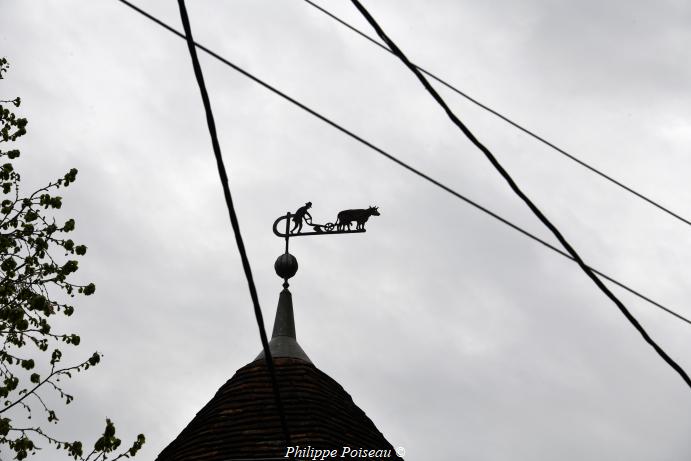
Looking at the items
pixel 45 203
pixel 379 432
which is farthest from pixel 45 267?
pixel 379 432

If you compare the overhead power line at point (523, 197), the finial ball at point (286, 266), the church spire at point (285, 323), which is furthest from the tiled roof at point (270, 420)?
the overhead power line at point (523, 197)

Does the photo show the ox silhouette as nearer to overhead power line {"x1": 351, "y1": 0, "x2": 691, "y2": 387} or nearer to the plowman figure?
the plowman figure

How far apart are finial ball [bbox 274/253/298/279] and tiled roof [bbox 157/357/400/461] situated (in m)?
1.33

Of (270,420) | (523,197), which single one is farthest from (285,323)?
(523,197)

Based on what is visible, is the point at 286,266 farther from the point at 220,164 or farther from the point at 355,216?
the point at 220,164

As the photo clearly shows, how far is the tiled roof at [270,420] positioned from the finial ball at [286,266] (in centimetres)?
133

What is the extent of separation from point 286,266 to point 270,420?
240cm

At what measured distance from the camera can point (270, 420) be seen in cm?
940

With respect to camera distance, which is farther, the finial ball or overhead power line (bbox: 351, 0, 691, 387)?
the finial ball

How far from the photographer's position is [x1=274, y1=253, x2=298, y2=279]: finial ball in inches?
450

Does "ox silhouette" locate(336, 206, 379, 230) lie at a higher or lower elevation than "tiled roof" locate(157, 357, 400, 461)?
higher

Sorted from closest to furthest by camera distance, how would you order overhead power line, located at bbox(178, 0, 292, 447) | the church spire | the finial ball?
overhead power line, located at bbox(178, 0, 292, 447), the church spire, the finial ball

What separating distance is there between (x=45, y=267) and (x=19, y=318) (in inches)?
26.8


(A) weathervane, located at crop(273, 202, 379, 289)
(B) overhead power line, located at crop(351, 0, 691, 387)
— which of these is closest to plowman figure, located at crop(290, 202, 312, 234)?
(A) weathervane, located at crop(273, 202, 379, 289)
